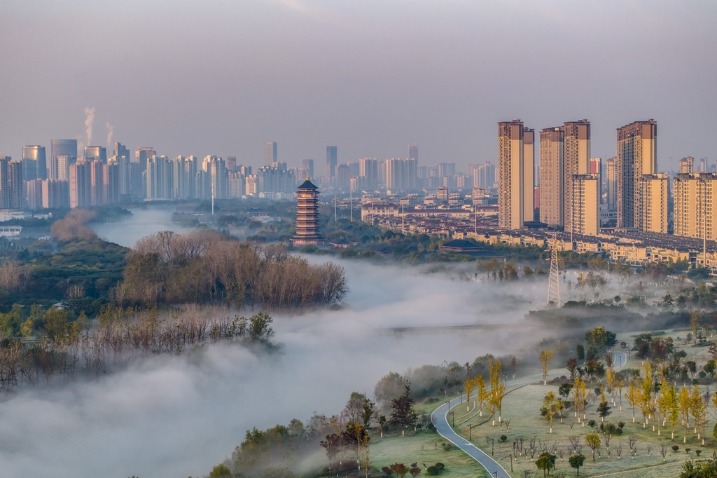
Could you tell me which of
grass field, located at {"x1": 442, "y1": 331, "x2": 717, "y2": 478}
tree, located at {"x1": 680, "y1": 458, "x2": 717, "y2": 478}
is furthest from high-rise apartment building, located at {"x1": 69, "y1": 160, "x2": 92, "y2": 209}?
tree, located at {"x1": 680, "y1": 458, "x2": 717, "y2": 478}

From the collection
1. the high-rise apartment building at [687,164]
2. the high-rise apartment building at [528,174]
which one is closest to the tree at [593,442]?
A: the high-rise apartment building at [528,174]

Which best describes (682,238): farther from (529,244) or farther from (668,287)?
(668,287)

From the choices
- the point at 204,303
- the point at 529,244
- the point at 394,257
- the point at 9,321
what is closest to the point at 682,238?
the point at 529,244

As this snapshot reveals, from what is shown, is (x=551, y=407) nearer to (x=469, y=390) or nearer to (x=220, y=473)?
(x=469, y=390)

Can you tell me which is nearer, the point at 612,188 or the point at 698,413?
the point at 698,413

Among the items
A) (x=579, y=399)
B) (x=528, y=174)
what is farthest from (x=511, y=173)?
(x=579, y=399)

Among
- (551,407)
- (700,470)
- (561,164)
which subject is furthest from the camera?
(561,164)
